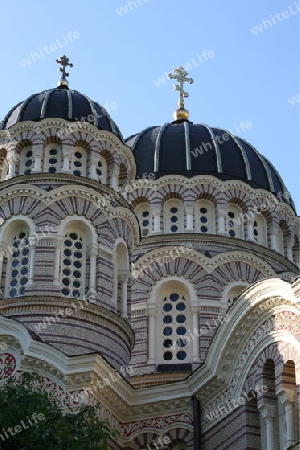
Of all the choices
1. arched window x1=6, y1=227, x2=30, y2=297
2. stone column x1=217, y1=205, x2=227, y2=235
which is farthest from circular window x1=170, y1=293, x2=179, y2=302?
arched window x1=6, y1=227, x2=30, y2=297

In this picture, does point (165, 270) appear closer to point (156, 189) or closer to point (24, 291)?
point (156, 189)

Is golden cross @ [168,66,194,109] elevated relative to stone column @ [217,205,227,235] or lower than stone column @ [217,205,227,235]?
elevated

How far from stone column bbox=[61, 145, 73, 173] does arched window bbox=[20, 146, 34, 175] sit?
2.72 feet

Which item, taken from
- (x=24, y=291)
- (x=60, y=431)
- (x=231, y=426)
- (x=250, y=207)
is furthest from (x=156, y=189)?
(x=60, y=431)

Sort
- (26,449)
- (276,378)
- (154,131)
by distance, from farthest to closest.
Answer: (154,131)
(276,378)
(26,449)

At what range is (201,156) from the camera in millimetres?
30031

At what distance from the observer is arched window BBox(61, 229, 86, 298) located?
832 inches

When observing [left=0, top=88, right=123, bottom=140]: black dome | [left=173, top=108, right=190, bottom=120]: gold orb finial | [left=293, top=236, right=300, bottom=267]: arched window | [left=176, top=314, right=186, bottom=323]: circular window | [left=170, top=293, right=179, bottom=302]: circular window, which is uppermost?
[left=173, top=108, right=190, bottom=120]: gold orb finial

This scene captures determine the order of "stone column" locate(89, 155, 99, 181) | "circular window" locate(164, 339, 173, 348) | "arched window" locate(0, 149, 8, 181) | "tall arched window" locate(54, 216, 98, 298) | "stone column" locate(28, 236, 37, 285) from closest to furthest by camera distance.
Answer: "stone column" locate(28, 236, 37, 285), "tall arched window" locate(54, 216, 98, 298), "stone column" locate(89, 155, 99, 181), "arched window" locate(0, 149, 8, 181), "circular window" locate(164, 339, 173, 348)

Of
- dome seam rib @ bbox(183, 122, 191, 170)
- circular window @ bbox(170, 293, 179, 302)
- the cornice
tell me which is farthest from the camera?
dome seam rib @ bbox(183, 122, 191, 170)

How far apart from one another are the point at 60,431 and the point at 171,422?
755 cm

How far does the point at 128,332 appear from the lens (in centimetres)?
2159

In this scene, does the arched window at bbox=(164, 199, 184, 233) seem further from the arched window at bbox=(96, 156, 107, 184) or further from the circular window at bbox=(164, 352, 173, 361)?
the arched window at bbox=(96, 156, 107, 184)

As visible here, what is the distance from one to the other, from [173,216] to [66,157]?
639 cm
